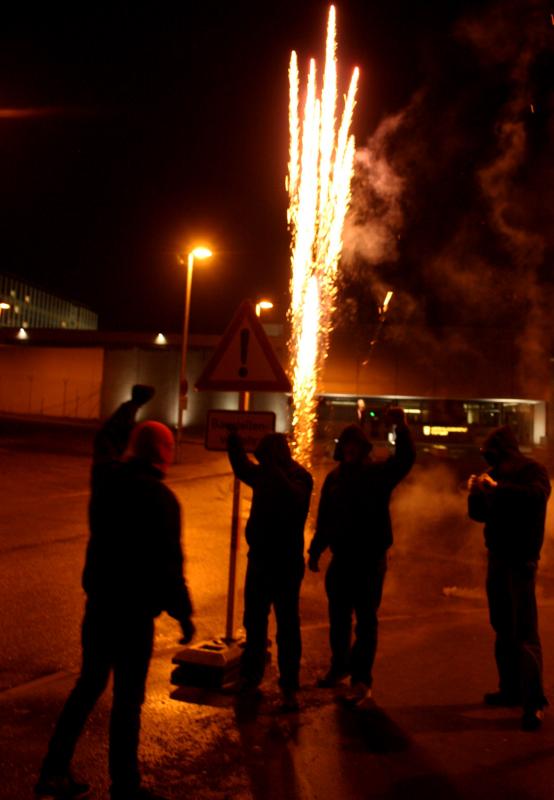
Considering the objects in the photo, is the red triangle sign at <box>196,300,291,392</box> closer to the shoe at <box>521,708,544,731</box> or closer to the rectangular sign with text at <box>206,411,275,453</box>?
the rectangular sign with text at <box>206,411,275,453</box>

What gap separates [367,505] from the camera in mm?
4664

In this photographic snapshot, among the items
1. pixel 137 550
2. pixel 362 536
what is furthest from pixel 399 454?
pixel 137 550

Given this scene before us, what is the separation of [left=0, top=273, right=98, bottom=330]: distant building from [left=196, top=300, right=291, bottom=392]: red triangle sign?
6971cm

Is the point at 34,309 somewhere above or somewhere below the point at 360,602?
above

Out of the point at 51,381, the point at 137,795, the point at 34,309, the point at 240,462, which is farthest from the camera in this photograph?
the point at 34,309

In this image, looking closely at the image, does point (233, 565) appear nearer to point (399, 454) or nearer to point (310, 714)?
point (310, 714)

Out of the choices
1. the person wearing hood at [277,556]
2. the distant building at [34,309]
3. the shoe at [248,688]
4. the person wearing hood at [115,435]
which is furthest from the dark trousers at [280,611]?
the distant building at [34,309]

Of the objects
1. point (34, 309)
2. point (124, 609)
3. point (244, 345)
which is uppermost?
point (34, 309)

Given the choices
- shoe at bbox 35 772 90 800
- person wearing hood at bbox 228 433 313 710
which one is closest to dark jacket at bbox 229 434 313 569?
person wearing hood at bbox 228 433 313 710

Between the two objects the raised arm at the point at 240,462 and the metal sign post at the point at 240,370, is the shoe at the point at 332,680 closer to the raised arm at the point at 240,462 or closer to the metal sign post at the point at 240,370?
the metal sign post at the point at 240,370

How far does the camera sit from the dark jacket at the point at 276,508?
453 cm

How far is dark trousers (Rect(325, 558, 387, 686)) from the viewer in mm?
4645

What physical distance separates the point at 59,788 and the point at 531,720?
8.91 feet

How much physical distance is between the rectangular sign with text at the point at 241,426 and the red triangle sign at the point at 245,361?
0.26 metres
